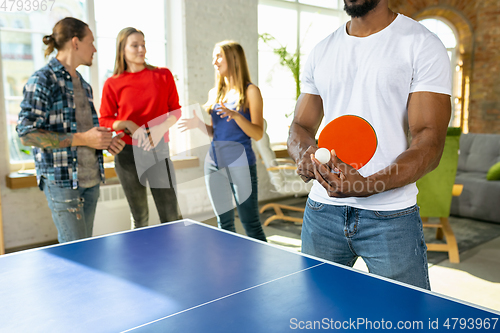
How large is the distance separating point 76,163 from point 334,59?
1484 millimetres


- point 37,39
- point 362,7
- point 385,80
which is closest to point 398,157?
point 385,80


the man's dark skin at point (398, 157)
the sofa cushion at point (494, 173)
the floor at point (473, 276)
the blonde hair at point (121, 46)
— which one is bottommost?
the floor at point (473, 276)

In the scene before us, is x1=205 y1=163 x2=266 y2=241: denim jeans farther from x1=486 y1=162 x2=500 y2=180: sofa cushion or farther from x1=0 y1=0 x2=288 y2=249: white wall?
x1=486 y1=162 x2=500 y2=180: sofa cushion

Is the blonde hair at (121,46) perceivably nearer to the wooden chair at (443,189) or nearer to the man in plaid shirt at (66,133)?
the man in plaid shirt at (66,133)

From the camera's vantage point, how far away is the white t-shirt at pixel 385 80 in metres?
1.18

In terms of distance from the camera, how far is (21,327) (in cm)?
88

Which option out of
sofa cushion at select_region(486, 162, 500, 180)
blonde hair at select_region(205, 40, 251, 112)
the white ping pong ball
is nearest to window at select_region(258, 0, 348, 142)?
sofa cushion at select_region(486, 162, 500, 180)

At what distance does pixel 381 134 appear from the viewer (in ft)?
4.17

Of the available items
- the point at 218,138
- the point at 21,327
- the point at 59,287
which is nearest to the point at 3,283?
the point at 59,287

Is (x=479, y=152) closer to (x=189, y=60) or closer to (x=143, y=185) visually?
(x=189, y=60)

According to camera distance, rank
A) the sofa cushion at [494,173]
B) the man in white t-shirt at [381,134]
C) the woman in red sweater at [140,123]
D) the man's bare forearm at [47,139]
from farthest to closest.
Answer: the sofa cushion at [494,173], the woman in red sweater at [140,123], the man's bare forearm at [47,139], the man in white t-shirt at [381,134]

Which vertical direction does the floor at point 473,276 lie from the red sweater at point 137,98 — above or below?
below

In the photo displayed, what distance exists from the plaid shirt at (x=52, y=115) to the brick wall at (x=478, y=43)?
6.76 meters

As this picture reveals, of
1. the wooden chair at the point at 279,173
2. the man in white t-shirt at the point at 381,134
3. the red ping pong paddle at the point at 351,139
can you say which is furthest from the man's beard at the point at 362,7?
the wooden chair at the point at 279,173
